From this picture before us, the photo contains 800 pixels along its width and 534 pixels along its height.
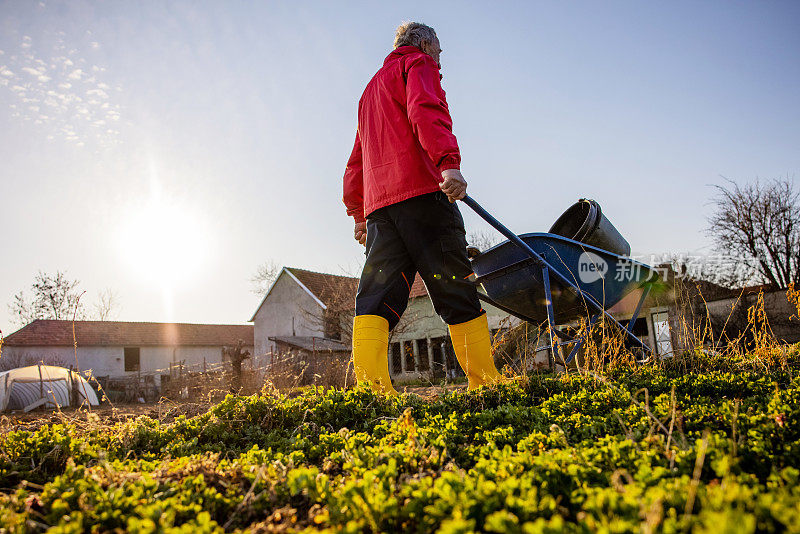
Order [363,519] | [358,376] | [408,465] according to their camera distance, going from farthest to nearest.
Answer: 1. [358,376]
2. [408,465]
3. [363,519]

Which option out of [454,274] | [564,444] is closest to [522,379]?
[454,274]

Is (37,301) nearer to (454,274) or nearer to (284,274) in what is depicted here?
(284,274)

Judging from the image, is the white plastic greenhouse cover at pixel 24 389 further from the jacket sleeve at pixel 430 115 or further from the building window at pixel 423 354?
the jacket sleeve at pixel 430 115

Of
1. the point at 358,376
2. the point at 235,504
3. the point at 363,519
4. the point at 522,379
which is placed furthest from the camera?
the point at 358,376

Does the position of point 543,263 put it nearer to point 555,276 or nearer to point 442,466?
point 555,276

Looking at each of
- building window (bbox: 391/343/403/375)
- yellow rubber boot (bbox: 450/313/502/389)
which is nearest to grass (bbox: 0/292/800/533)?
yellow rubber boot (bbox: 450/313/502/389)

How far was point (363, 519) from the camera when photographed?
1.04m

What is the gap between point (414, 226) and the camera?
→ 3203 mm

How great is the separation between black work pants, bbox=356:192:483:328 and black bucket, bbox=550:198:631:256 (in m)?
2.14

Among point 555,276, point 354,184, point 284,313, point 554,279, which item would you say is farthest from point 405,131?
point 284,313

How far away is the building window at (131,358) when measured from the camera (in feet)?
128

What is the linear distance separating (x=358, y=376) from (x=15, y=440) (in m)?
1.72

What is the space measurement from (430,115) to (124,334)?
4277 centimetres

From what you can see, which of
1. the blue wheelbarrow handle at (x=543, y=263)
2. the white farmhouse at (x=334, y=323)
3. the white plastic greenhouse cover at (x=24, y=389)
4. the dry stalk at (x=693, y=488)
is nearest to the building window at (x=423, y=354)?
the white farmhouse at (x=334, y=323)
